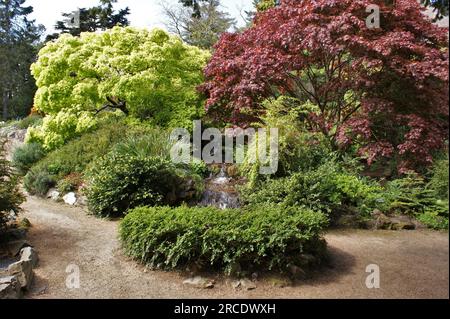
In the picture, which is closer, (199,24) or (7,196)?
(7,196)

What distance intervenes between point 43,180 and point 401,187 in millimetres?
6597

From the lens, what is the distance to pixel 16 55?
16422 millimetres

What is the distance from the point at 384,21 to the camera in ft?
20.3

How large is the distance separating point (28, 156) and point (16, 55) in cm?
931

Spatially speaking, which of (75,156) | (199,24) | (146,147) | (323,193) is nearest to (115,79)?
(75,156)

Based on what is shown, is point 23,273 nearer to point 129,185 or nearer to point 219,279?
point 219,279

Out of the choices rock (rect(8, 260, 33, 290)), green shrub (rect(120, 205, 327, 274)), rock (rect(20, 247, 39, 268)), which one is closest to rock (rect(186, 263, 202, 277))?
green shrub (rect(120, 205, 327, 274))

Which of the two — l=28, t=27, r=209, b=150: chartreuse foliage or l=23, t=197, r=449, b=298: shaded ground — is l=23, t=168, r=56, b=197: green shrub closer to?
l=28, t=27, r=209, b=150: chartreuse foliage

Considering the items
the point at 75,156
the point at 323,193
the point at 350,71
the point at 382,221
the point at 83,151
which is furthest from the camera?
the point at 83,151

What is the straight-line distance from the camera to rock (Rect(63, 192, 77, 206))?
6906mm

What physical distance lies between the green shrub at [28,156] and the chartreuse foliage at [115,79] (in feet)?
1.80

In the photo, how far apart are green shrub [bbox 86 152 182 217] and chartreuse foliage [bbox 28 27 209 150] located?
234 centimetres

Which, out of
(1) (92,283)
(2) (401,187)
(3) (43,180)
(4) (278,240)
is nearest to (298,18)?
(2) (401,187)
